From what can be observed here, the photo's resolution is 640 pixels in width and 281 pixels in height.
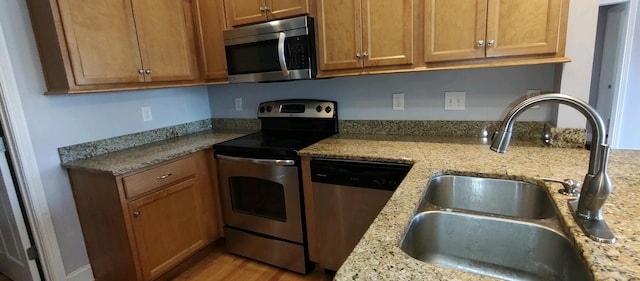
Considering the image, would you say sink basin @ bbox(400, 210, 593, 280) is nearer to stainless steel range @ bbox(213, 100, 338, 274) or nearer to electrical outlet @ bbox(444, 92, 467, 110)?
stainless steel range @ bbox(213, 100, 338, 274)

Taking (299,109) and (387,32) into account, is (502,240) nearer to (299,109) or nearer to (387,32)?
(387,32)

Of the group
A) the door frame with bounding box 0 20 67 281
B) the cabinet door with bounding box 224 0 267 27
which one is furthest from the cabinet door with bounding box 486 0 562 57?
the door frame with bounding box 0 20 67 281

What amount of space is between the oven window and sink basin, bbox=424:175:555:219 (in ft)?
3.42

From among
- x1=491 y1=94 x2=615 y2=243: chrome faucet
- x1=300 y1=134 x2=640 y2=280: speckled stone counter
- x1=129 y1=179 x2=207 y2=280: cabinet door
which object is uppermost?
x1=491 y1=94 x2=615 y2=243: chrome faucet

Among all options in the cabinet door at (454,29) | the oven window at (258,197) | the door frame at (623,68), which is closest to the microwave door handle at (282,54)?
the oven window at (258,197)

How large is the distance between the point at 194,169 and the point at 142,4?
3.73 ft

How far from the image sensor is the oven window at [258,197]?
211 cm

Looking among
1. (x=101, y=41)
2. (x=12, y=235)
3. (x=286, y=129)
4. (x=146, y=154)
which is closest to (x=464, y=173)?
(x=286, y=129)

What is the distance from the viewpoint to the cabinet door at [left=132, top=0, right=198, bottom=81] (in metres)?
2.10

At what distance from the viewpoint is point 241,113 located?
2838 mm

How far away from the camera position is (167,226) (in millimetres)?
2025

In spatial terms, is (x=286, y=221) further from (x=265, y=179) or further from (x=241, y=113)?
(x=241, y=113)

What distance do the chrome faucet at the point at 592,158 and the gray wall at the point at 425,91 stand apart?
45.7 inches

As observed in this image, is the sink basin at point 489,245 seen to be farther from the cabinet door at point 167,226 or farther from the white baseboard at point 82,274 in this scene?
the white baseboard at point 82,274
